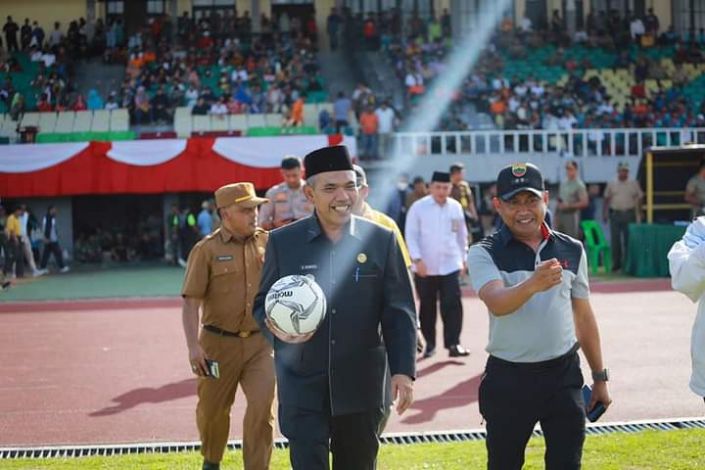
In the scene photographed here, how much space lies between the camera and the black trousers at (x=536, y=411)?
449 cm

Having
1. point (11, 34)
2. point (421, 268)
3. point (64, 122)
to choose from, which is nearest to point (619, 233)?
point (421, 268)

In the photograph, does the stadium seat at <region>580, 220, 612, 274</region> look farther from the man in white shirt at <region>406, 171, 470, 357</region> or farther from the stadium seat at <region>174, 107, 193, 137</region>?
the stadium seat at <region>174, 107, 193, 137</region>

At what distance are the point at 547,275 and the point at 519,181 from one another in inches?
23.2

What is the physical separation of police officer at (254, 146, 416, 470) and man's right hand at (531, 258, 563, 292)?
0.72m

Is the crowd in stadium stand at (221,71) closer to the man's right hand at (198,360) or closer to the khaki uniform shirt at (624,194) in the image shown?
the khaki uniform shirt at (624,194)

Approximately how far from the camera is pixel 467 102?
31.1 m

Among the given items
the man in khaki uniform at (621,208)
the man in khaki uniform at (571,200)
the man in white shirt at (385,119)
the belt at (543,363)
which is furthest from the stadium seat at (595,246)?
the belt at (543,363)

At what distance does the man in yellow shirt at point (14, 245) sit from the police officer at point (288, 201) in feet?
50.6

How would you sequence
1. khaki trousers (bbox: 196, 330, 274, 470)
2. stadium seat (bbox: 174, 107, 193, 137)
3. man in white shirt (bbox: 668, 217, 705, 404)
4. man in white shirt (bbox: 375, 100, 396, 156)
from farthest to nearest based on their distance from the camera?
1. man in white shirt (bbox: 375, 100, 396, 156)
2. stadium seat (bbox: 174, 107, 193, 137)
3. khaki trousers (bbox: 196, 330, 274, 470)
4. man in white shirt (bbox: 668, 217, 705, 404)

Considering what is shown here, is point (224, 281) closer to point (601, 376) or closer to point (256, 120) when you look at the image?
point (601, 376)

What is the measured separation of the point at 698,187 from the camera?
18109 millimetres

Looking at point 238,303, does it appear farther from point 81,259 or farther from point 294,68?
point 294,68

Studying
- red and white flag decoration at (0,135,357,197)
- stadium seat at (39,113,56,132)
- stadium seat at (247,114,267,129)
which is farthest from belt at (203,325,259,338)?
stadium seat at (247,114,267,129)

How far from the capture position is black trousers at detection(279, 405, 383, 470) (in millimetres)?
4499
